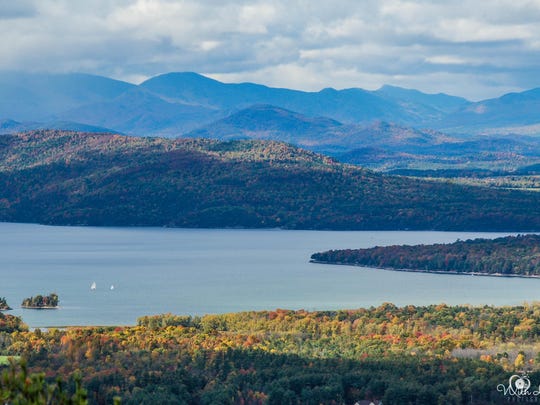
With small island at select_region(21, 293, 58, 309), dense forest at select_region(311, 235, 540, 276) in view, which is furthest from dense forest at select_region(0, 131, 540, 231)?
small island at select_region(21, 293, 58, 309)

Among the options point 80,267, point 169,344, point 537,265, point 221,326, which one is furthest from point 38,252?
point 169,344

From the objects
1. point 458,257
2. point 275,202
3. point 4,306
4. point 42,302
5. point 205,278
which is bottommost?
point 4,306

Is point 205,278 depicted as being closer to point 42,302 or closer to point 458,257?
point 42,302

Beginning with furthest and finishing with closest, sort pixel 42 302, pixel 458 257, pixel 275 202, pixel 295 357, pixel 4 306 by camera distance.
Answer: pixel 275 202, pixel 458 257, pixel 42 302, pixel 4 306, pixel 295 357

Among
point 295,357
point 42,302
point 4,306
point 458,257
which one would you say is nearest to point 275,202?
point 458,257

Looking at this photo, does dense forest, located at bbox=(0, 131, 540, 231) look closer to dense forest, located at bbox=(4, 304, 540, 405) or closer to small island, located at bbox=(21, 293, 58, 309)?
small island, located at bbox=(21, 293, 58, 309)

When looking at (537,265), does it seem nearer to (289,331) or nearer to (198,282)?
(198,282)

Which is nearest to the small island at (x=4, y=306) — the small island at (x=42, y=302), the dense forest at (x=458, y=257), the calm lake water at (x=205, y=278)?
the small island at (x=42, y=302)
